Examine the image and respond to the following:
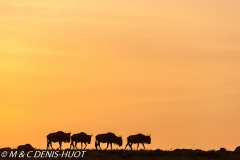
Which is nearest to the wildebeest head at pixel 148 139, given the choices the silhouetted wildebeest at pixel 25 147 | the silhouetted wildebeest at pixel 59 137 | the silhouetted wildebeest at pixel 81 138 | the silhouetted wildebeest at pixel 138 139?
the silhouetted wildebeest at pixel 138 139

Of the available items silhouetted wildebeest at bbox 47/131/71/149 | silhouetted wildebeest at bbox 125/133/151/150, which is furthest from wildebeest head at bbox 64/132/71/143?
silhouetted wildebeest at bbox 125/133/151/150

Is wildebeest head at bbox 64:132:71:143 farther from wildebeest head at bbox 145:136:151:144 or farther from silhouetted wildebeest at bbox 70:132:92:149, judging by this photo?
wildebeest head at bbox 145:136:151:144

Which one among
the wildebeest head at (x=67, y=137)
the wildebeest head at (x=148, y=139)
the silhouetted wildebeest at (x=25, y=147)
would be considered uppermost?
the wildebeest head at (x=148, y=139)

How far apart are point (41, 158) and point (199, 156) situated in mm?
11637

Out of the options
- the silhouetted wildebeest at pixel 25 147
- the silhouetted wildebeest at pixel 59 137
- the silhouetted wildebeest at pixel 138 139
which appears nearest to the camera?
the silhouetted wildebeest at pixel 25 147

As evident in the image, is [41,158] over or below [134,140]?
below

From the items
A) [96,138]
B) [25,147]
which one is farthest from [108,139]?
[25,147]

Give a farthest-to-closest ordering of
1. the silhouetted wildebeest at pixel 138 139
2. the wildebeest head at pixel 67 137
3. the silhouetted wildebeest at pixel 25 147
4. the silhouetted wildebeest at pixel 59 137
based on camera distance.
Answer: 1. the silhouetted wildebeest at pixel 138 139
2. the wildebeest head at pixel 67 137
3. the silhouetted wildebeest at pixel 59 137
4. the silhouetted wildebeest at pixel 25 147

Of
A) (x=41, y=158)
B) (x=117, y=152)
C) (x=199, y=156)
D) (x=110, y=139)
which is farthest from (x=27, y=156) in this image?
(x=110, y=139)

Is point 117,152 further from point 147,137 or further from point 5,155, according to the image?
point 147,137

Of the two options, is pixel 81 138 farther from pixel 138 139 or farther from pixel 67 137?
pixel 138 139

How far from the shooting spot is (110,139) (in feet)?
354

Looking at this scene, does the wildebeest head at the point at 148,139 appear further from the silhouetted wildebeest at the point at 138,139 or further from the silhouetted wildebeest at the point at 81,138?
the silhouetted wildebeest at the point at 81,138

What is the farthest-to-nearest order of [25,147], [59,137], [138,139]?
1. [138,139]
2. [59,137]
3. [25,147]
